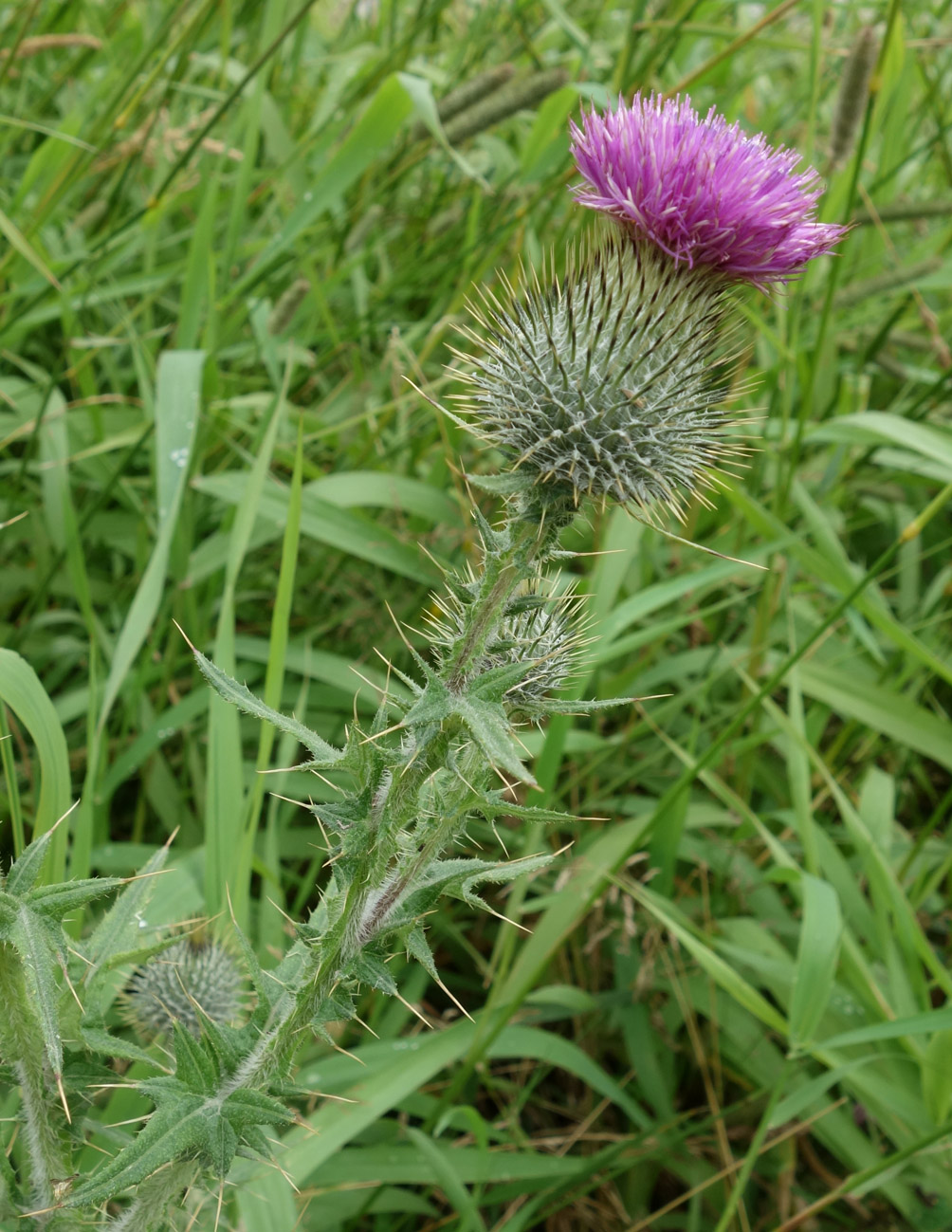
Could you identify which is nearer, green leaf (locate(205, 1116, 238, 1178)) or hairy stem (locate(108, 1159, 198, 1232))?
green leaf (locate(205, 1116, 238, 1178))

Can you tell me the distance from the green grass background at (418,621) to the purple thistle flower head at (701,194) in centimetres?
46

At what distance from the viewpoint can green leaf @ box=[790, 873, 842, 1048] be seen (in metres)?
2.00

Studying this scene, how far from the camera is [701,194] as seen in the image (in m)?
1.47

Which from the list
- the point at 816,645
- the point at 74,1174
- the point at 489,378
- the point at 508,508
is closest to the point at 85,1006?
the point at 74,1174

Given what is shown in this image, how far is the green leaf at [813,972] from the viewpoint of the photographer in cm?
200

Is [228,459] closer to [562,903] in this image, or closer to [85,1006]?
[562,903]

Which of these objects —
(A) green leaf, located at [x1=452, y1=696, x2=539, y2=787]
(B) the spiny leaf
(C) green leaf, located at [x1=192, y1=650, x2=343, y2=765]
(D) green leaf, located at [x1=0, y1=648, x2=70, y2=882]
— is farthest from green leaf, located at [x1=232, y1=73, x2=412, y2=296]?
(B) the spiny leaf

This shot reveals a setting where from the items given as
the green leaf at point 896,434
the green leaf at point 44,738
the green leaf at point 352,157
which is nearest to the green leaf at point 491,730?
the green leaf at point 44,738

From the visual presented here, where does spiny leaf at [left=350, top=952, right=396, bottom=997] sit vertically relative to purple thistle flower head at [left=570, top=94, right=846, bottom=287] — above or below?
below

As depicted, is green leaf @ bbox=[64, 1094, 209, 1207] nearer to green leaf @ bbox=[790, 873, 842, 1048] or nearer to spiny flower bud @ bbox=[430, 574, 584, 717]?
spiny flower bud @ bbox=[430, 574, 584, 717]

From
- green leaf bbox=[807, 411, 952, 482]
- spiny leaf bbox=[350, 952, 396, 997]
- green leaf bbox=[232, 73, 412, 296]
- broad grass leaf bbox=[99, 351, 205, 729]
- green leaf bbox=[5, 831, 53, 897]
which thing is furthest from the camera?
green leaf bbox=[232, 73, 412, 296]

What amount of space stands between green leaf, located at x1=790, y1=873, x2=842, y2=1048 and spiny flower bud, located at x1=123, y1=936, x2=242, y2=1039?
1.07m

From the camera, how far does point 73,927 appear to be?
1888 millimetres

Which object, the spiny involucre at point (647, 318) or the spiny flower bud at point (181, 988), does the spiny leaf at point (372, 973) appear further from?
the spiny involucre at point (647, 318)
